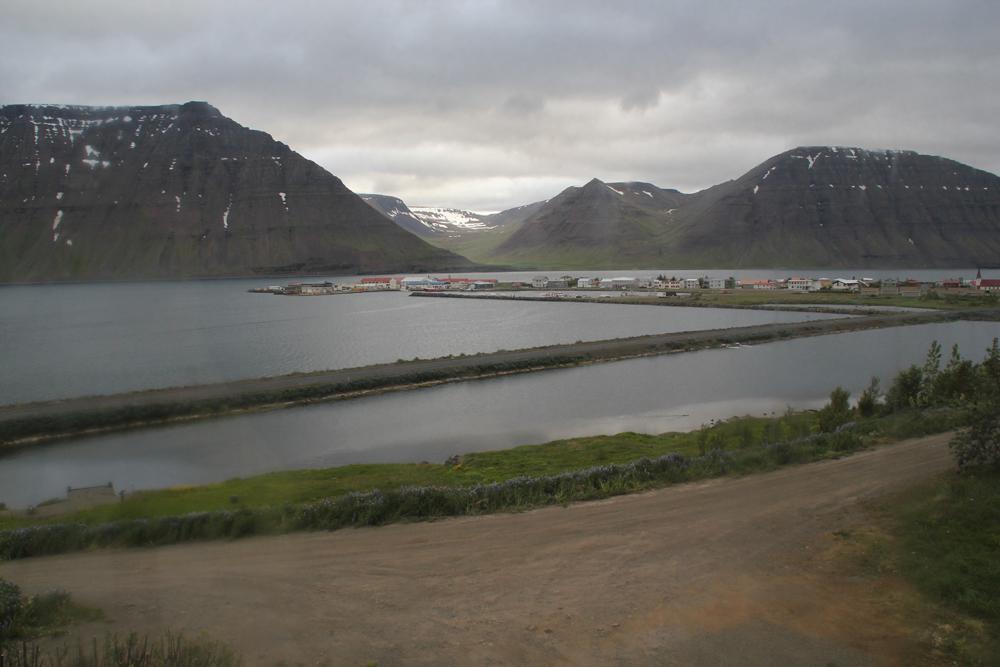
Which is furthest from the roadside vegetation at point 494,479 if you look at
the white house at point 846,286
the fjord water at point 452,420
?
the white house at point 846,286

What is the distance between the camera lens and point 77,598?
7695 millimetres

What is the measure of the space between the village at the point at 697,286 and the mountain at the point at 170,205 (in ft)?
145

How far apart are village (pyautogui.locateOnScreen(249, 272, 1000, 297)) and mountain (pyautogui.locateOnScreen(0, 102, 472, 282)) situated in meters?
44.2

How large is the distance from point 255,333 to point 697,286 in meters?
65.7

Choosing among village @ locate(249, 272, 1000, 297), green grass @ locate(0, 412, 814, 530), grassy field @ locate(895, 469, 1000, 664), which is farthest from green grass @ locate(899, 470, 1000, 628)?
village @ locate(249, 272, 1000, 297)

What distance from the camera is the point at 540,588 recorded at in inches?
302

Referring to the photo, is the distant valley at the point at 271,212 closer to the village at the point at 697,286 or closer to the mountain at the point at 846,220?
the mountain at the point at 846,220

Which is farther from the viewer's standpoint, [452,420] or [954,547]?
[452,420]

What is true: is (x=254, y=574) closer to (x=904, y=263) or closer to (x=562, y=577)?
(x=562, y=577)

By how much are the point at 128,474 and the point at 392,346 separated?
25.0m

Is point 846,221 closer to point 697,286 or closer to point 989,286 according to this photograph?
point 697,286

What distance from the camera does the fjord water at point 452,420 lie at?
62.8ft

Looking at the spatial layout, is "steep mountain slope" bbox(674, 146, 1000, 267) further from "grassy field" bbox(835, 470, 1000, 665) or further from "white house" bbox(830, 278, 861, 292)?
"grassy field" bbox(835, 470, 1000, 665)

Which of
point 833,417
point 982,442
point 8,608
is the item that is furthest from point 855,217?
point 8,608
